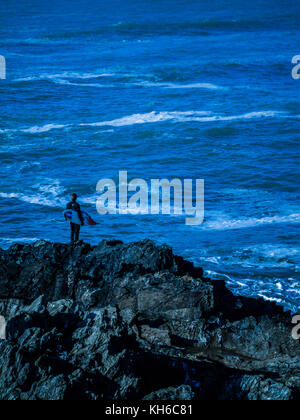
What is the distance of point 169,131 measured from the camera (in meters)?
44.0

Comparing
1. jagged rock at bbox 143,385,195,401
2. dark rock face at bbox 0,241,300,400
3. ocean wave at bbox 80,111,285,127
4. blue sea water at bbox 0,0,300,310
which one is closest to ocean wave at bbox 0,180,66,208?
blue sea water at bbox 0,0,300,310

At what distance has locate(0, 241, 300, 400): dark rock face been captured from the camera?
11719mm

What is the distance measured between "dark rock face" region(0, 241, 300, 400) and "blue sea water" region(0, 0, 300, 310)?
5776mm

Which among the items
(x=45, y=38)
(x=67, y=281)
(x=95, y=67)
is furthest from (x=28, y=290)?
(x=45, y=38)

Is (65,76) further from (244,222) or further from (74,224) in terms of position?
(74,224)

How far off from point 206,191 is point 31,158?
11258mm

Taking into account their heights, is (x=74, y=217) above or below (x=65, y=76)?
below

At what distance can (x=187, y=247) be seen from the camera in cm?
2688

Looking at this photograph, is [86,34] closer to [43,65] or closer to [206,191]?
[43,65]

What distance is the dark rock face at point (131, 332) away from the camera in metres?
11.7

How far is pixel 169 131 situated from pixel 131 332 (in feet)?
101

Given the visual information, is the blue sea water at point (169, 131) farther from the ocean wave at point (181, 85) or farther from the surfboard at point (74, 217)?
the surfboard at point (74, 217)

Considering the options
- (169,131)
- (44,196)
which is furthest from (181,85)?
(44,196)

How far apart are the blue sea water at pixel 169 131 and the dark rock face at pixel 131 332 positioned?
5.78m
